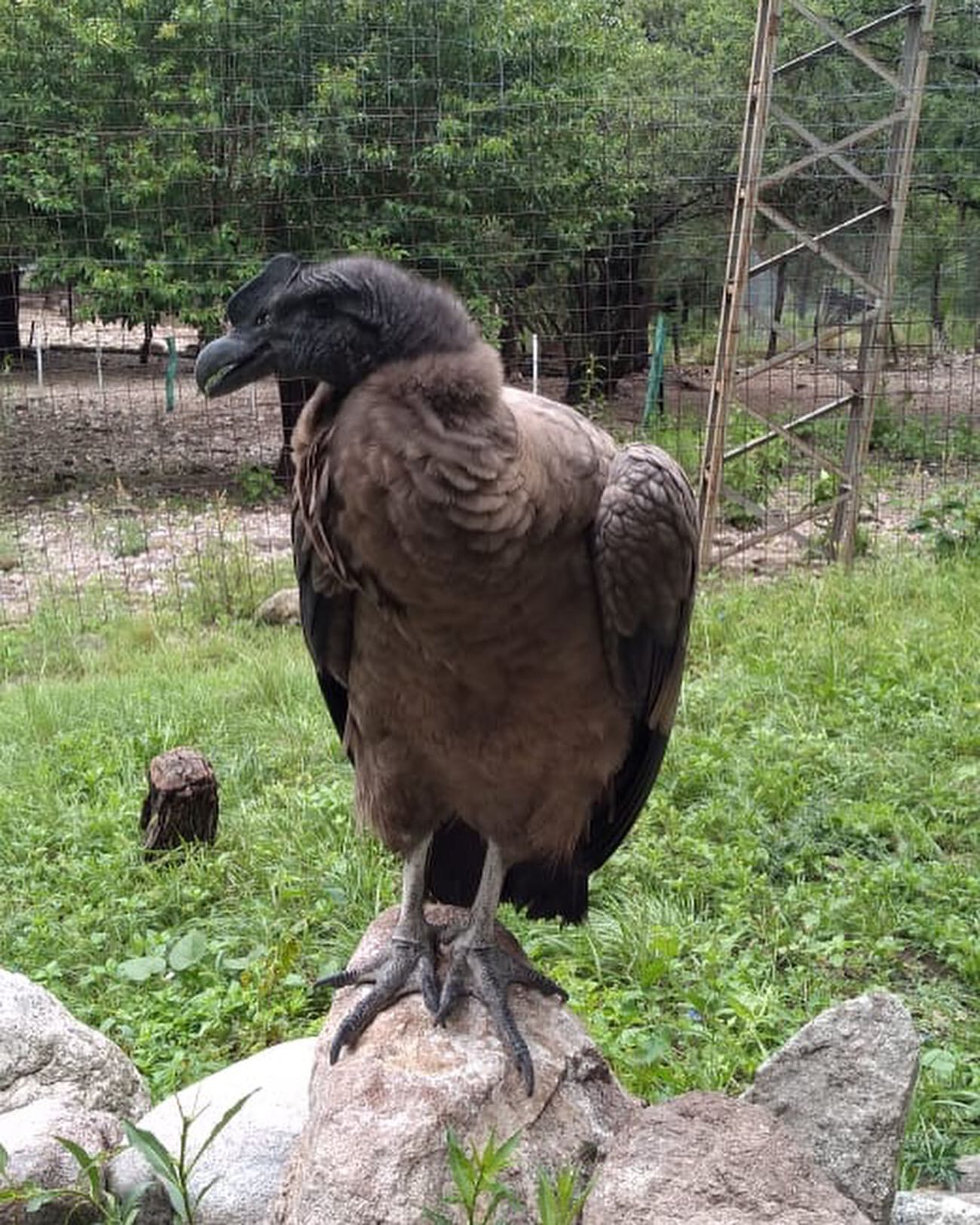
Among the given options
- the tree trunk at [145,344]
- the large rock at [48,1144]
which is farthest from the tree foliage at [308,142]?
the large rock at [48,1144]

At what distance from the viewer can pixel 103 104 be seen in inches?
397

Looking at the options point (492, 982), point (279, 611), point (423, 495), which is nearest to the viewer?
point (423, 495)

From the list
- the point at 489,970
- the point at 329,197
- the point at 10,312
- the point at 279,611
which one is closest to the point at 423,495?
the point at 489,970

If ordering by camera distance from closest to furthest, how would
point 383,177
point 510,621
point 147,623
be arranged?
point 510,621
point 147,623
point 383,177

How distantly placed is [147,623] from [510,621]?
5.51 metres

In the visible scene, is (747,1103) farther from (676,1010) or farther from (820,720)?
(820,720)

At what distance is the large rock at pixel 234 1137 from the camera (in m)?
2.77

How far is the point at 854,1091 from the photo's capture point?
8.87ft

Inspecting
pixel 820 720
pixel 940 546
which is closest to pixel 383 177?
pixel 940 546

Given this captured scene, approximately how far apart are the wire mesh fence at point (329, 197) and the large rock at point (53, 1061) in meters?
5.03

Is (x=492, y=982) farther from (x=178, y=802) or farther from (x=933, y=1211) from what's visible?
(x=178, y=802)

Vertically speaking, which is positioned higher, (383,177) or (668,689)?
(383,177)

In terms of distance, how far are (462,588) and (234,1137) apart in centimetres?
145

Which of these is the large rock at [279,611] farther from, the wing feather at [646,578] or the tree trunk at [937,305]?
the tree trunk at [937,305]
